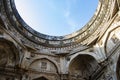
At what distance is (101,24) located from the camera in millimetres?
19359

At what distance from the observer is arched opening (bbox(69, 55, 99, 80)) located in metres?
19.6

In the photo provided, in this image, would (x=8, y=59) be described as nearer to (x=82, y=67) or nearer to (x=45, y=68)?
(x=45, y=68)

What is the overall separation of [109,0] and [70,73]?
737 centimetres

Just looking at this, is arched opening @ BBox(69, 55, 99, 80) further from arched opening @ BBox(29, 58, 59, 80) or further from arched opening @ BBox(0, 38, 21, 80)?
arched opening @ BBox(0, 38, 21, 80)

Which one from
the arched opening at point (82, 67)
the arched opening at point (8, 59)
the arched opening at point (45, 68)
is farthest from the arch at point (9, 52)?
the arched opening at point (82, 67)

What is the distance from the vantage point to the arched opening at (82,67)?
773 inches

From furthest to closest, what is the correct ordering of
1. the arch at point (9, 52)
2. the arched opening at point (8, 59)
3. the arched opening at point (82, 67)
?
the arched opening at point (82, 67)
the arch at point (9, 52)
the arched opening at point (8, 59)

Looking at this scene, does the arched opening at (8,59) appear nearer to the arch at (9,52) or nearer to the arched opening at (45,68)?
the arch at (9,52)

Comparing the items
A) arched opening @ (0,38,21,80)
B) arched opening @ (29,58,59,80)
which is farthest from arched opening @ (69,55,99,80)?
arched opening @ (0,38,21,80)

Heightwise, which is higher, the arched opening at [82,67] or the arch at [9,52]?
the arch at [9,52]

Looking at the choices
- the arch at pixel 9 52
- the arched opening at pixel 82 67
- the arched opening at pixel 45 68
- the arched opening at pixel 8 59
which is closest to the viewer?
the arched opening at pixel 8 59

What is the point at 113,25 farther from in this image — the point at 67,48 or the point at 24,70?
the point at 24,70

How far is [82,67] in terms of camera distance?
2059 centimetres

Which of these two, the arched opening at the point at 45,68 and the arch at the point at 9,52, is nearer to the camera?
the arch at the point at 9,52
